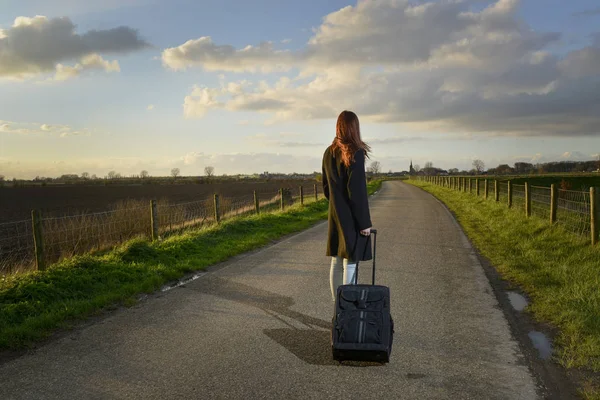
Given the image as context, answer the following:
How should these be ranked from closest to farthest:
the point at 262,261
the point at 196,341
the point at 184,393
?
the point at 184,393 → the point at 196,341 → the point at 262,261

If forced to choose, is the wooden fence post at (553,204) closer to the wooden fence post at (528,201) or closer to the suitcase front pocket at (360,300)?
the wooden fence post at (528,201)

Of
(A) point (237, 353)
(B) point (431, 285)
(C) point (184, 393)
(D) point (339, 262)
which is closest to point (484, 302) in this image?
(B) point (431, 285)

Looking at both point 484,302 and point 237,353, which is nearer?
point 237,353

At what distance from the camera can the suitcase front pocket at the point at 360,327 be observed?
13.2 ft

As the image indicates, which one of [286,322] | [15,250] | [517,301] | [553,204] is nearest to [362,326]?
[286,322]

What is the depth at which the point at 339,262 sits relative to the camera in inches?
193

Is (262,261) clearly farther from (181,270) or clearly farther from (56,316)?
(56,316)

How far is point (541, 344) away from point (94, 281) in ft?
20.4

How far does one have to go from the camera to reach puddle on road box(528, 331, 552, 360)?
448 centimetres

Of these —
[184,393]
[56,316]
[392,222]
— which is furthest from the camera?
[392,222]

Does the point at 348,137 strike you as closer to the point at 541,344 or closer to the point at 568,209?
the point at 541,344

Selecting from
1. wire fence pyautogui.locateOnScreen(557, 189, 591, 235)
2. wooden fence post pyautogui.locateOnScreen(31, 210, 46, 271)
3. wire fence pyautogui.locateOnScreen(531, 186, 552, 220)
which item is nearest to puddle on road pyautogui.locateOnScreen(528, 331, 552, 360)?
wire fence pyautogui.locateOnScreen(557, 189, 591, 235)

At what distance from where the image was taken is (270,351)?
14.6ft

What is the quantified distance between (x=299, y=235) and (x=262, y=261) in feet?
13.9
